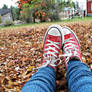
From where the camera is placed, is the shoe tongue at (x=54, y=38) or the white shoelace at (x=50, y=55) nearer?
the white shoelace at (x=50, y=55)

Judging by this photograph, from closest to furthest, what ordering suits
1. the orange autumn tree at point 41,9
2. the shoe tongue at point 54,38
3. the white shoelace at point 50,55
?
the white shoelace at point 50,55
the shoe tongue at point 54,38
the orange autumn tree at point 41,9

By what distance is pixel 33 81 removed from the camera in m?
1.13

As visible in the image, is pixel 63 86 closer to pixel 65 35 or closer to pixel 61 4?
pixel 65 35

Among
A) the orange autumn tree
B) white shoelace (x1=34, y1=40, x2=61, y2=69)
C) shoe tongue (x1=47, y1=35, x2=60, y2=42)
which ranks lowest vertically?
white shoelace (x1=34, y1=40, x2=61, y2=69)

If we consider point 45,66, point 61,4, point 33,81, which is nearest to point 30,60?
point 45,66

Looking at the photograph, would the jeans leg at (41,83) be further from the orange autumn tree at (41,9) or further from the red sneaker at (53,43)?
the orange autumn tree at (41,9)

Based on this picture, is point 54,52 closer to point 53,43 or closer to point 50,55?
point 50,55

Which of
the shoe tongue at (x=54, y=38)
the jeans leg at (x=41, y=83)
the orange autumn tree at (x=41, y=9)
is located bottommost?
the jeans leg at (x=41, y=83)

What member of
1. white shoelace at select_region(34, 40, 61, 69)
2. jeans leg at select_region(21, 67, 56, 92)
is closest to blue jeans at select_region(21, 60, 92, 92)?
jeans leg at select_region(21, 67, 56, 92)

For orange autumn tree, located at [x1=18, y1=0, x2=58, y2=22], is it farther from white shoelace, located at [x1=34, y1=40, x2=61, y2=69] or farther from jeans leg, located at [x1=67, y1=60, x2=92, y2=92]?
jeans leg, located at [x1=67, y1=60, x2=92, y2=92]

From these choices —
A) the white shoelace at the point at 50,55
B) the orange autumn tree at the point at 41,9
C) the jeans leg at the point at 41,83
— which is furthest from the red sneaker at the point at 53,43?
the orange autumn tree at the point at 41,9

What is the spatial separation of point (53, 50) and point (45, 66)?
364 millimetres

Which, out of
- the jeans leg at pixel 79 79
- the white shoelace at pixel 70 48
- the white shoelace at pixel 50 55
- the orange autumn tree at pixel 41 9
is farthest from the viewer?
the orange autumn tree at pixel 41 9

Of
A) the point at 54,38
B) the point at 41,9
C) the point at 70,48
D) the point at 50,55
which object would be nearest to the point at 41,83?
the point at 50,55
